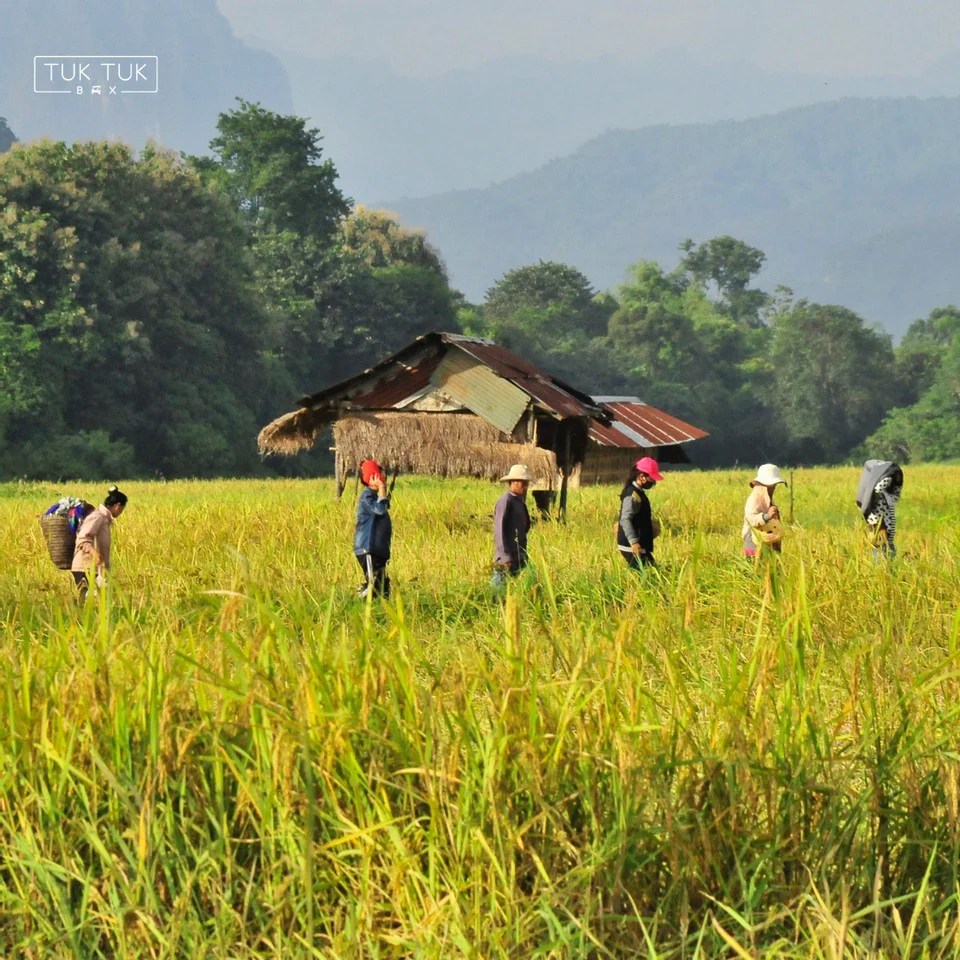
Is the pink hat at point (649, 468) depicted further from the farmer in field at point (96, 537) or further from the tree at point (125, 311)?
the tree at point (125, 311)

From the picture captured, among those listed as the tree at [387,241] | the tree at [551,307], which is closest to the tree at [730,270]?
the tree at [551,307]

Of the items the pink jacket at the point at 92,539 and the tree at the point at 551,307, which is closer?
the pink jacket at the point at 92,539

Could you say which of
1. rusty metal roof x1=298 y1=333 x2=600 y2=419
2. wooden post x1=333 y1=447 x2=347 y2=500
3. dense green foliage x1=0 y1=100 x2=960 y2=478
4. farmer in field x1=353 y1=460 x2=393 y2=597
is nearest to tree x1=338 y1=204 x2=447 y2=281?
dense green foliage x1=0 y1=100 x2=960 y2=478

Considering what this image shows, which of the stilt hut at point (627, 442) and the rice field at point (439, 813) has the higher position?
the stilt hut at point (627, 442)

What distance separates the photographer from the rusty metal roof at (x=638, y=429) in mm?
28984

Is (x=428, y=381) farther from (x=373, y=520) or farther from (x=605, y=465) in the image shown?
(x=605, y=465)

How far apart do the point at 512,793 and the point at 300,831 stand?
52cm

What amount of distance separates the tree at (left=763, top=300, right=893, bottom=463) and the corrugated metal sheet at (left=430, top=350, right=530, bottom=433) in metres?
51.6

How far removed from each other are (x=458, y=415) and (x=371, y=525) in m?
10.5

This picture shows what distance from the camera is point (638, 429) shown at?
1281 inches

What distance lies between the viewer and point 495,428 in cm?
1988

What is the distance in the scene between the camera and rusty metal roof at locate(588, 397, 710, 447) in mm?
28984

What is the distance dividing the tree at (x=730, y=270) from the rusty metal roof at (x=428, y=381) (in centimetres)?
10468

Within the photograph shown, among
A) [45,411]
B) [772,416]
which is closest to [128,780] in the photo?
[45,411]
